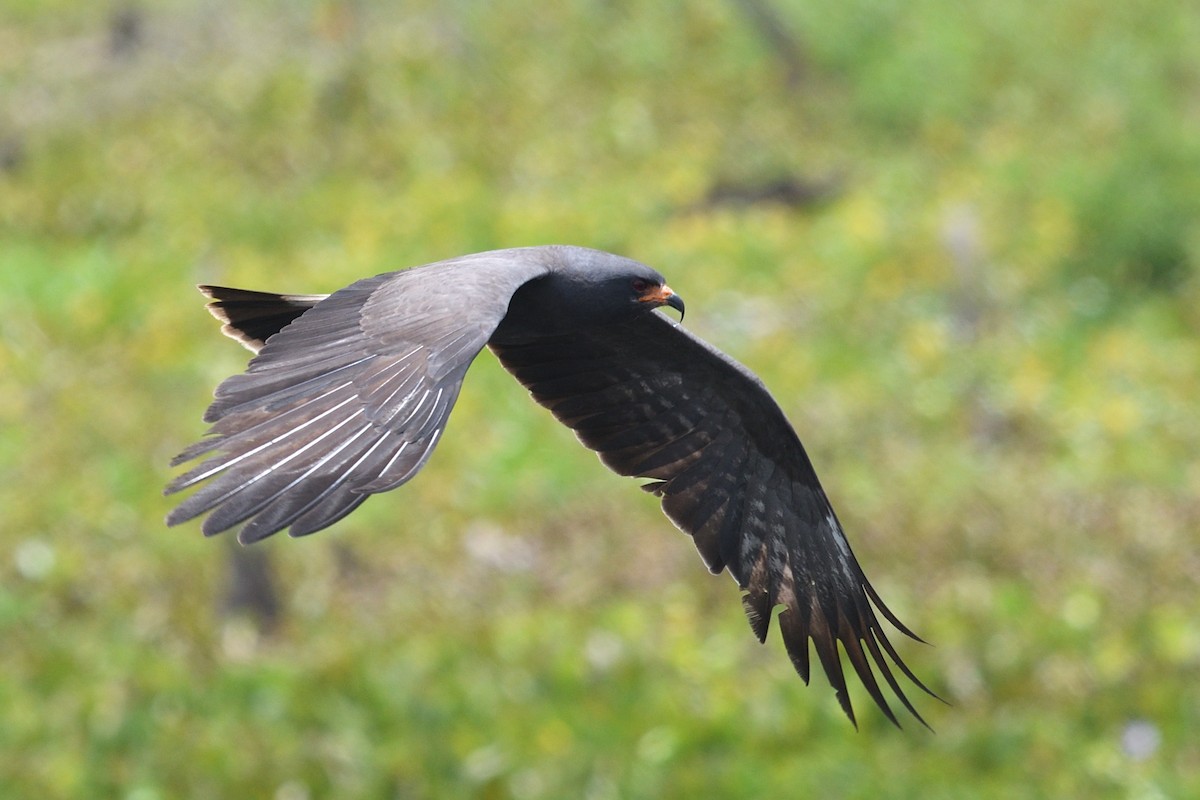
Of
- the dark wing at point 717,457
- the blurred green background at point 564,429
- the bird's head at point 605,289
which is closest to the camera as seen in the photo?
the bird's head at point 605,289

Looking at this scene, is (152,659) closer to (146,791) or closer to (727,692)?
(146,791)

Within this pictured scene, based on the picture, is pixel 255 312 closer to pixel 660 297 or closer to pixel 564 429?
pixel 660 297

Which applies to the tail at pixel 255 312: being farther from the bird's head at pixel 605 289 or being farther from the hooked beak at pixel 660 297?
the hooked beak at pixel 660 297

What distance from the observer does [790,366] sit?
12.3m

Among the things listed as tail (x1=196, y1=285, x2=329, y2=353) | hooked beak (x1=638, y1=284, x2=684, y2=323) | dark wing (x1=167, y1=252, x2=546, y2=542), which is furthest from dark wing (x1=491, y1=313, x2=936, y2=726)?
dark wing (x1=167, y1=252, x2=546, y2=542)

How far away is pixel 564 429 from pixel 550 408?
5.81 metres

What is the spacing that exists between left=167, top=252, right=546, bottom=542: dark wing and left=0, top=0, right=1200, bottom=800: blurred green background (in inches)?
143

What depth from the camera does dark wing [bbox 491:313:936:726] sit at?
581 cm

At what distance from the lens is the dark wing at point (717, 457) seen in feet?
19.1

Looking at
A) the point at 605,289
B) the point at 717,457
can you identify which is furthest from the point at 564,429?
the point at 605,289

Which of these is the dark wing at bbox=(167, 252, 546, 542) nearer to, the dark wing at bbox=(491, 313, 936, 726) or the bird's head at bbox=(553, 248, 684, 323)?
the bird's head at bbox=(553, 248, 684, 323)

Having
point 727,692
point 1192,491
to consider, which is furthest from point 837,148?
point 727,692

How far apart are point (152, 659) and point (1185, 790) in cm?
475

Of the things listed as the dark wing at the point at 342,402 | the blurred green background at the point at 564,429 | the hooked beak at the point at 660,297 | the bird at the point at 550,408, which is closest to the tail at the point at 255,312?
the bird at the point at 550,408
